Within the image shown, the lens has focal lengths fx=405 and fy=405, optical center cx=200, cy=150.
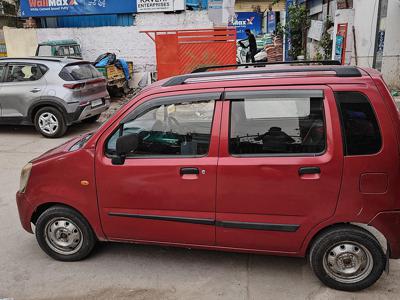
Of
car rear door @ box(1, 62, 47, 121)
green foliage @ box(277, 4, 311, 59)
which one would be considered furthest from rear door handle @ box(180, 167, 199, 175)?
green foliage @ box(277, 4, 311, 59)

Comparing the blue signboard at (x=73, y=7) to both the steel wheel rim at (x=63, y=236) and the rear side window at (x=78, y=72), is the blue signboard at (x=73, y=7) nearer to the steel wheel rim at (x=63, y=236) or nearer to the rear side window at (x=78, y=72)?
the rear side window at (x=78, y=72)

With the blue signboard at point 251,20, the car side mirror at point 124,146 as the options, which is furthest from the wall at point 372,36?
the blue signboard at point 251,20

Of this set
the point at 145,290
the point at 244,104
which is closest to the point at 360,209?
the point at 244,104

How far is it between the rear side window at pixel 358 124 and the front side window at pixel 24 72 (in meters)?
7.10

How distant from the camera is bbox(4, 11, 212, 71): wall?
14.5 meters

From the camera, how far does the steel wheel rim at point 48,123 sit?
8.53 m

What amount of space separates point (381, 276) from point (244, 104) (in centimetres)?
182

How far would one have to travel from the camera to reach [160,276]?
11.5 ft

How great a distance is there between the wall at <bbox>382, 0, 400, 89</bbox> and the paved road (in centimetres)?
826

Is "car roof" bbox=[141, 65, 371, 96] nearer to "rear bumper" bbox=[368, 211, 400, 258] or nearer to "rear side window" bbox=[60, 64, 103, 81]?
"rear bumper" bbox=[368, 211, 400, 258]

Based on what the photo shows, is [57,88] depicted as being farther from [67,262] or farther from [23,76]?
[67,262]

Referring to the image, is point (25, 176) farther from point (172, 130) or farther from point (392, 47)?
point (392, 47)

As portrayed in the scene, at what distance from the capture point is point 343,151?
9.57ft

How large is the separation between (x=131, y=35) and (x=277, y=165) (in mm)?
12946
